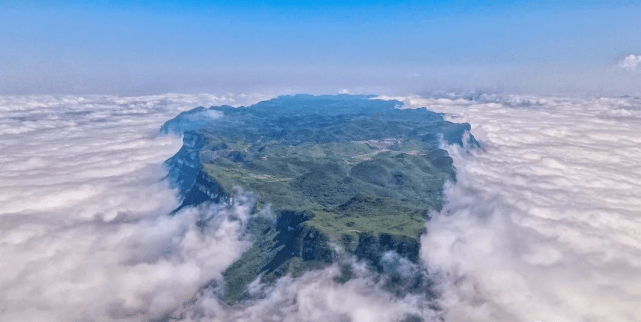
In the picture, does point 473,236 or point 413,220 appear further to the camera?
point 413,220

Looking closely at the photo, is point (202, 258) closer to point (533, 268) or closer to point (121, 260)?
point (121, 260)

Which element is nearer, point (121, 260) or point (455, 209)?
point (121, 260)

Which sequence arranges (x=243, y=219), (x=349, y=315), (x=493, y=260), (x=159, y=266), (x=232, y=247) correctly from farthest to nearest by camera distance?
(x=243, y=219) < (x=232, y=247) < (x=159, y=266) < (x=493, y=260) < (x=349, y=315)

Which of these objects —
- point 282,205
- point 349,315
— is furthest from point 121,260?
point 349,315

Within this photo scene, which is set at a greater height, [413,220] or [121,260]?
[413,220]

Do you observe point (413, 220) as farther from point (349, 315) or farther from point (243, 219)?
point (243, 219)

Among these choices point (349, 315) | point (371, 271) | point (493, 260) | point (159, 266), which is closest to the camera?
point (349, 315)

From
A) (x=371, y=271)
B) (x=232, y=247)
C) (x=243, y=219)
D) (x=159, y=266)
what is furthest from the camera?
(x=243, y=219)

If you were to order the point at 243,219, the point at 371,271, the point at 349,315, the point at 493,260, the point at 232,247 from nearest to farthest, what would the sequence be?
the point at 349,315, the point at 493,260, the point at 371,271, the point at 232,247, the point at 243,219

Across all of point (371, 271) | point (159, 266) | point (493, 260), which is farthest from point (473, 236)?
point (159, 266)
